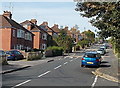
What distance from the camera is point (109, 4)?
15.7 metres

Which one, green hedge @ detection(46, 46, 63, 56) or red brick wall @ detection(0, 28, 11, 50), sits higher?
red brick wall @ detection(0, 28, 11, 50)

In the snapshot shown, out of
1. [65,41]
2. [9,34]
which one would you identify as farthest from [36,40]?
[9,34]

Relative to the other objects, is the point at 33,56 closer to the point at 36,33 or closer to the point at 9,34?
the point at 9,34

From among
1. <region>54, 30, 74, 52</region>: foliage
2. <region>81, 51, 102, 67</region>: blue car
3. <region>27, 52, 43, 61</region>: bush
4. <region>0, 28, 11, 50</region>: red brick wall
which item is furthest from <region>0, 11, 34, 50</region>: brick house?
<region>81, 51, 102, 67</region>: blue car

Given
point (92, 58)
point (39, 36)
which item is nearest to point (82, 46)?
point (39, 36)

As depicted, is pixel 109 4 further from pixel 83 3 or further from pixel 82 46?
pixel 82 46

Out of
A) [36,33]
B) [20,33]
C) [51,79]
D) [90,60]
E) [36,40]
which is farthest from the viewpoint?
[36,40]

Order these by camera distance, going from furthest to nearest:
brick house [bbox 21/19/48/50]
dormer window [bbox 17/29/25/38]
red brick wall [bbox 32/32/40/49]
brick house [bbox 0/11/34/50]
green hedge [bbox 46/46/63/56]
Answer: red brick wall [bbox 32/32/40/49]
brick house [bbox 21/19/48/50]
dormer window [bbox 17/29/25/38]
green hedge [bbox 46/46/63/56]
brick house [bbox 0/11/34/50]

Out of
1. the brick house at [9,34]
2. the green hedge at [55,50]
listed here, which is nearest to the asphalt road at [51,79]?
the brick house at [9,34]

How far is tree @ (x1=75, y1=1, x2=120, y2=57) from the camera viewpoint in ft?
49.6

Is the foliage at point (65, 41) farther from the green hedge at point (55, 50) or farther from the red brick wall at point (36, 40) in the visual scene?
the green hedge at point (55, 50)

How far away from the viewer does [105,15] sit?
17.0 metres

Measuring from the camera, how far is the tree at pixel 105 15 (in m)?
15.1

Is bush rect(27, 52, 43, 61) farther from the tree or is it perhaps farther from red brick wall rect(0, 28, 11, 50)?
the tree
